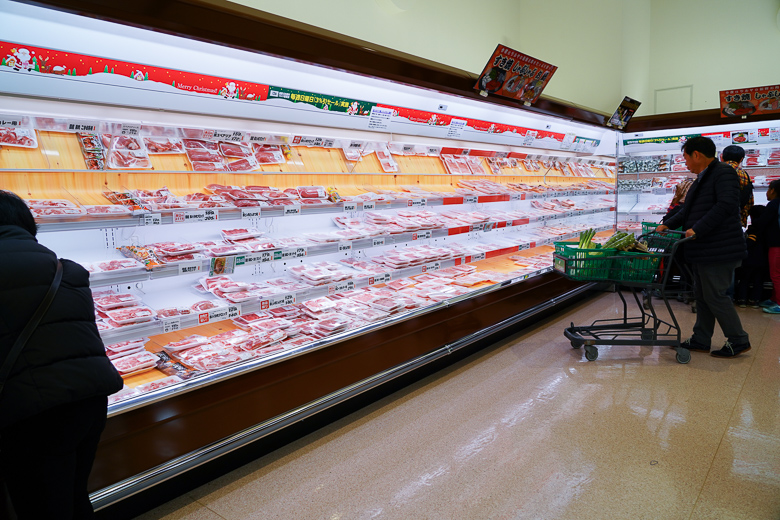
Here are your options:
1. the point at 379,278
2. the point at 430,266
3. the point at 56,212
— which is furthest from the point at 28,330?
the point at 430,266

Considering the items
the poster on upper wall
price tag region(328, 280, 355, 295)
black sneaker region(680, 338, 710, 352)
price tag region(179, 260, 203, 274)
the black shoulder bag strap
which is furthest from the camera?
the poster on upper wall

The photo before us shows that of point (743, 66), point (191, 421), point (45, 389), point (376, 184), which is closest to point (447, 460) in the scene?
point (191, 421)

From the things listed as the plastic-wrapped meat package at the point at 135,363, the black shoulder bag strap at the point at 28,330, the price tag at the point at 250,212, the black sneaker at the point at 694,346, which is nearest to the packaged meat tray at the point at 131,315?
the plastic-wrapped meat package at the point at 135,363

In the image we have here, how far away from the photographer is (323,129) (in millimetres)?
3771

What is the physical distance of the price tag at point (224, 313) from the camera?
2.79 m

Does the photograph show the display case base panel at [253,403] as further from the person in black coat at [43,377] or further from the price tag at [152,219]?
the price tag at [152,219]

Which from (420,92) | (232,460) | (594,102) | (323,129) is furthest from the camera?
(594,102)

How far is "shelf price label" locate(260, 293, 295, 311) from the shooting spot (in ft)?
10.0

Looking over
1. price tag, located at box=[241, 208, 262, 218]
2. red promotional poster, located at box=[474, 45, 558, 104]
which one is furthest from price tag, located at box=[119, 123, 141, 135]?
red promotional poster, located at box=[474, 45, 558, 104]

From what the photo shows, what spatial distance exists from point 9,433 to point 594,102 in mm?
8220

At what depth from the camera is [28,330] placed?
142cm

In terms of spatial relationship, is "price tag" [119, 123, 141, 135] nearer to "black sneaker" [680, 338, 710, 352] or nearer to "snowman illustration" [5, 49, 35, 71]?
"snowman illustration" [5, 49, 35, 71]

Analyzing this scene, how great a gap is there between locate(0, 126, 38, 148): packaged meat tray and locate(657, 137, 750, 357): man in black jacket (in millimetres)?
4594

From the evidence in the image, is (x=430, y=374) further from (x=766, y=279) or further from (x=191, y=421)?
(x=766, y=279)
